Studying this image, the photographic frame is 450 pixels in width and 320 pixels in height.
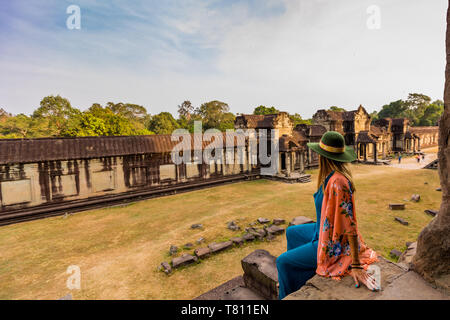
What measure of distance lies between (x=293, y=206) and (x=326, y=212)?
10384mm

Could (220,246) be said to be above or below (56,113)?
below

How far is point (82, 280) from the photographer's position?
258 inches

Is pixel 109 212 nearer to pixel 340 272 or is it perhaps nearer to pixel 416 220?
pixel 340 272

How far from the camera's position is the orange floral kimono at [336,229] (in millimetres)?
2738

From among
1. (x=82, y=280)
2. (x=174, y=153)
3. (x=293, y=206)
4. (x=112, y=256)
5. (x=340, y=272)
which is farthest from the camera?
(x=174, y=153)

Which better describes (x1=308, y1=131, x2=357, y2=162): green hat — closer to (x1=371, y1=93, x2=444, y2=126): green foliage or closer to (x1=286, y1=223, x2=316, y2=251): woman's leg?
(x1=286, y1=223, x2=316, y2=251): woman's leg

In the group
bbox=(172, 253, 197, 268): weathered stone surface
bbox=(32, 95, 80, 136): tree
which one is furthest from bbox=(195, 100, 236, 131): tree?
bbox=(172, 253, 197, 268): weathered stone surface

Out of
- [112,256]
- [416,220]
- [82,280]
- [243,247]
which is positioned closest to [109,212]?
[112,256]

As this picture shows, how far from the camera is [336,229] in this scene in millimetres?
2754

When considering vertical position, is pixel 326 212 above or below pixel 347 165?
below

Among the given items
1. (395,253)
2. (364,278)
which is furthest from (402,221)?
(364,278)

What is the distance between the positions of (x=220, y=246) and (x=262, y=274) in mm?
3752

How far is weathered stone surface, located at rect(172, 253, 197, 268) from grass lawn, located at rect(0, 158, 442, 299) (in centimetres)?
22

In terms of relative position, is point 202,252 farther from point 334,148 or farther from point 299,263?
point 334,148
